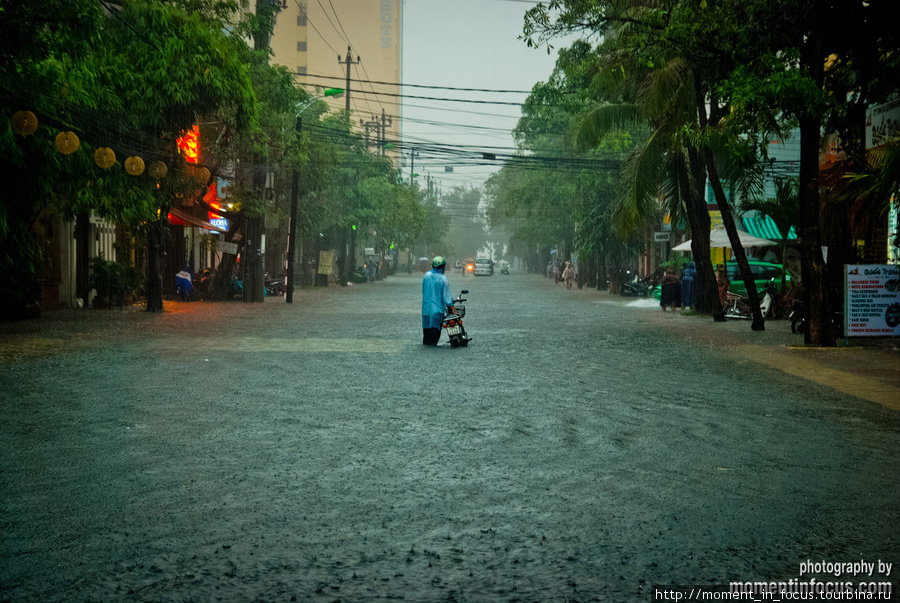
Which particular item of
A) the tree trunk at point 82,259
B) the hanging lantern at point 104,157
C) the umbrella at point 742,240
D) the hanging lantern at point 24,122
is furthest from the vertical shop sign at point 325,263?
the hanging lantern at point 24,122

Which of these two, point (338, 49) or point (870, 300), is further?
point (338, 49)

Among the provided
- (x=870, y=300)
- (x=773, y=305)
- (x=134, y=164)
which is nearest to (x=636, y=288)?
(x=773, y=305)

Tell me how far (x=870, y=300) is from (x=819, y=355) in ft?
6.56

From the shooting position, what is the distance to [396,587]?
4.68m

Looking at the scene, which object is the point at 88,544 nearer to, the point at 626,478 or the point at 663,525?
the point at 663,525

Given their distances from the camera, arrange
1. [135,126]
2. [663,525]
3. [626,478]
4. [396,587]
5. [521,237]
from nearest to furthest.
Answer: [396,587], [663,525], [626,478], [135,126], [521,237]

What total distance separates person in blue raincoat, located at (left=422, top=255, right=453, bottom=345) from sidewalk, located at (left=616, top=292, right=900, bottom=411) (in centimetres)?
520

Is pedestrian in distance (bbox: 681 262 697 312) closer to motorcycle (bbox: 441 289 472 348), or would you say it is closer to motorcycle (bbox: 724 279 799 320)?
motorcycle (bbox: 724 279 799 320)

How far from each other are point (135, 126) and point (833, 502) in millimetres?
22349

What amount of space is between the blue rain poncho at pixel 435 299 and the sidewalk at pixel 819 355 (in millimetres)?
5196

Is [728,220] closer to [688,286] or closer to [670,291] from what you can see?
[688,286]

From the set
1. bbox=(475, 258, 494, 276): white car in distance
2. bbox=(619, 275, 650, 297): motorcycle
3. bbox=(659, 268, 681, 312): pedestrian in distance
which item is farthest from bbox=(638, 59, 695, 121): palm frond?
bbox=(475, 258, 494, 276): white car in distance

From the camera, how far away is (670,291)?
3356cm

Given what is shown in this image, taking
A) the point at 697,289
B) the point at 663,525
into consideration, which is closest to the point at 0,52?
the point at 663,525
